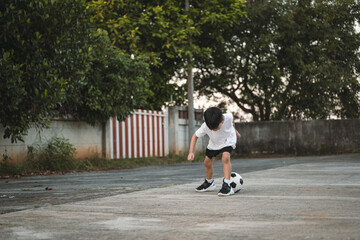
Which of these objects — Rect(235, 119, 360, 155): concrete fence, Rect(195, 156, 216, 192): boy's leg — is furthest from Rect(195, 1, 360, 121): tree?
Rect(195, 156, 216, 192): boy's leg

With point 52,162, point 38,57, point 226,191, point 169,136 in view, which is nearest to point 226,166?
point 226,191

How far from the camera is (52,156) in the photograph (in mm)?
16297

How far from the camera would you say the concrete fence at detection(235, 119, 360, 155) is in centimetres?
2655

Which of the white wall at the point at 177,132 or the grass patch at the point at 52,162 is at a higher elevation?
the white wall at the point at 177,132

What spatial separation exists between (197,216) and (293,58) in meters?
23.3

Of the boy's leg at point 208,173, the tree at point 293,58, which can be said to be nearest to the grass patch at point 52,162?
the boy's leg at point 208,173

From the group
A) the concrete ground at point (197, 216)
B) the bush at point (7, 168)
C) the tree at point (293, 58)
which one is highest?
the tree at point (293, 58)

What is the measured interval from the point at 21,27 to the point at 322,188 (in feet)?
26.1

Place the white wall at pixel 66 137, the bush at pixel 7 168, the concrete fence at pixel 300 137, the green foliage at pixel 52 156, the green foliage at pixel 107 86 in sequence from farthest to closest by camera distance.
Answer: the concrete fence at pixel 300 137
the green foliage at pixel 107 86
the green foliage at pixel 52 156
the white wall at pixel 66 137
the bush at pixel 7 168

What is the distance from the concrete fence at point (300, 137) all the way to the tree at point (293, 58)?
2.17 m

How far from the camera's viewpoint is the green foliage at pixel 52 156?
52.3 feet

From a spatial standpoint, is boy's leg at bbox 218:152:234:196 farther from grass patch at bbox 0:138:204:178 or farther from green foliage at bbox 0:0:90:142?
grass patch at bbox 0:138:204:178

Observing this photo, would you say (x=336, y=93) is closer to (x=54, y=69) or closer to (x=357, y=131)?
(x=357, y=131)

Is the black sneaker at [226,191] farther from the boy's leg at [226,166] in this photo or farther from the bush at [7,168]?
the bush at [7,168]
